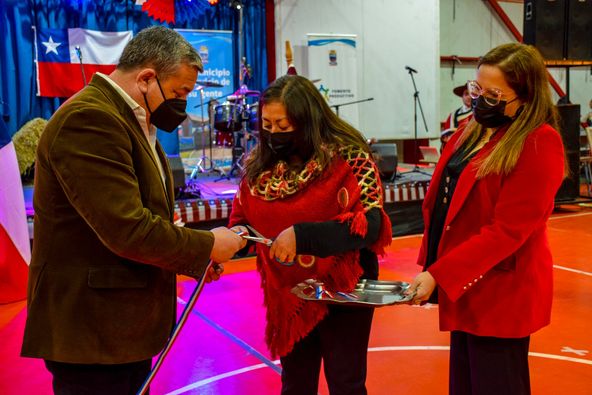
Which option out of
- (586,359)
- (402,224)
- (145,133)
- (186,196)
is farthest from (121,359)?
(402,224)

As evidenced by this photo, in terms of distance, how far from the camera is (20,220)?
482 cm

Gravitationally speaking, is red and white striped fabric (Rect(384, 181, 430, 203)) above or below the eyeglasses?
below

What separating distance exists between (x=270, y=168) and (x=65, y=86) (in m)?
7.44

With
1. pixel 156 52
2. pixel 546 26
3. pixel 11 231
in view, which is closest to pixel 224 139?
pixel 11 231

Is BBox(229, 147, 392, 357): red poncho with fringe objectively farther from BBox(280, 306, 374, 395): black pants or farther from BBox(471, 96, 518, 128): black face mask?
BBox(471, 96, 518, 128): black face mask

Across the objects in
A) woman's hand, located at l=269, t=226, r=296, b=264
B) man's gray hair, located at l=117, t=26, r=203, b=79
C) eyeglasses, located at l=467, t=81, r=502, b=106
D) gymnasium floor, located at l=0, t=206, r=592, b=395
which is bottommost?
gymnasium floor, located at l=0, t=206, r=592, b=395

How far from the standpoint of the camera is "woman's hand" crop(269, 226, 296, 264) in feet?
5.97

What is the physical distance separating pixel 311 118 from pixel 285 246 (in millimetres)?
452

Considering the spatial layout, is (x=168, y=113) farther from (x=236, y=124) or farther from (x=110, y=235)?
(x=236, y=124)

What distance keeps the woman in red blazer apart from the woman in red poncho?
231mm

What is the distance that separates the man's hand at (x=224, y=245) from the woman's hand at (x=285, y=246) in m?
0.12

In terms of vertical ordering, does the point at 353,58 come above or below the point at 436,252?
above

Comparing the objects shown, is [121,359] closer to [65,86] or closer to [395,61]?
[65,86]

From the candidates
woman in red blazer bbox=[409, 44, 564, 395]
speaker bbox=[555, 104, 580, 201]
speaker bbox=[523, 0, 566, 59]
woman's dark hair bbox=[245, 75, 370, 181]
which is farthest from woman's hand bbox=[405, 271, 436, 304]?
speaker bbox=[523, 0, 566, 59]
